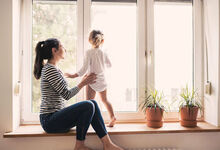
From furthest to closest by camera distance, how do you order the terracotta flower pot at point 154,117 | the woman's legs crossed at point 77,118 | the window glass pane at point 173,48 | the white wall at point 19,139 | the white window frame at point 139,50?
the window glass pane at point 173,48, the white window frame at point 139,50, the terracotta flower pot at point 154,117, the white wall at point 19,139, the woman's legs crossed at point 77,118

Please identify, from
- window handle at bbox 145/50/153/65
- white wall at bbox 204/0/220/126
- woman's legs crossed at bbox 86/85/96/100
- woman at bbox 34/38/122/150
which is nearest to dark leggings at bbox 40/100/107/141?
woman at bbox 34/38/122/150

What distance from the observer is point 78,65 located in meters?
2.05

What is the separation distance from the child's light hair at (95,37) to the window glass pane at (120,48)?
0.19 m

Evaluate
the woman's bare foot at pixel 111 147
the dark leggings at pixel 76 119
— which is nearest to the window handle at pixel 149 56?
the dark leggings at pixel 76 119

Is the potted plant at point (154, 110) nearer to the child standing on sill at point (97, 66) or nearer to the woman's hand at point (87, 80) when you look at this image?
the child standing on sill at point (97, 66)

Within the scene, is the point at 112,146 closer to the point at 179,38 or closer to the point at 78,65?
the point at 78,65

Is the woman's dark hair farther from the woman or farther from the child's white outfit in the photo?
the child's white outfit

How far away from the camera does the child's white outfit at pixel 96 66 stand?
1.90 meters

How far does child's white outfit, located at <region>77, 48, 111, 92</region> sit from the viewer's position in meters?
1.90

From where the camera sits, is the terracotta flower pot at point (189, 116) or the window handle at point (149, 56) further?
the window handle at point (149, 56)

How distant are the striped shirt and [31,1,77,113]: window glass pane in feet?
1.22

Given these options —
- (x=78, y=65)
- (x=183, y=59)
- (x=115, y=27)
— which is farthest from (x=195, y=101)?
(x=78, y=65)

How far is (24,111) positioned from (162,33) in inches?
64.7

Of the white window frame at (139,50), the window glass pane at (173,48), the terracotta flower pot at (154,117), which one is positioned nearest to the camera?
the terracotta flower pot at (154,117)
